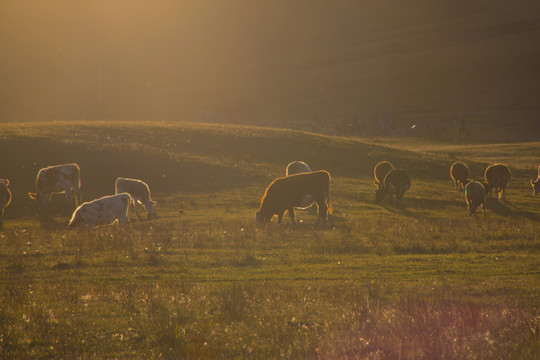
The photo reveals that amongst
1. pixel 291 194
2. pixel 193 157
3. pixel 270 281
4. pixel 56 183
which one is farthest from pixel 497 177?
pixel 56 183

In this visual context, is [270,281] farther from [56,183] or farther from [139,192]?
[56,183]

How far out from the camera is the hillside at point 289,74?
124875 millimetres

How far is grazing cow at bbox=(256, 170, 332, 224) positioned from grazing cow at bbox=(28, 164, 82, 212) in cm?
1082

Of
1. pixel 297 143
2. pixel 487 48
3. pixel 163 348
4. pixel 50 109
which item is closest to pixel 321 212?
pixel 163 348

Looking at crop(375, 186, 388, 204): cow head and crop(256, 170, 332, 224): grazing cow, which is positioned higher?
crop(256, 170, 332, 224): grazing cow

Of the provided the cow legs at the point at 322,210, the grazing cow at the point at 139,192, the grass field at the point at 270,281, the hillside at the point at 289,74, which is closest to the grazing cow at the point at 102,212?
the grass field at the point at 270,281

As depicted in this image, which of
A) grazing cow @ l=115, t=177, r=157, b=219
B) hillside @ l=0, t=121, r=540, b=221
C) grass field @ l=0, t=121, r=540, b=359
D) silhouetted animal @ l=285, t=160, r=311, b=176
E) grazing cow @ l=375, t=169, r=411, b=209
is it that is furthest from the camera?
hillside @ l=0, t=121, r=540, b=221

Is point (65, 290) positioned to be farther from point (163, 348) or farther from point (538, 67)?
point (538, 67)

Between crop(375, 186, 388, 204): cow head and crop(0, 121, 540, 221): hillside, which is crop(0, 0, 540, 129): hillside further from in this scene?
crop(375, 186, 388, 204): cow head

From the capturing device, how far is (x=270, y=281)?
38.9ft

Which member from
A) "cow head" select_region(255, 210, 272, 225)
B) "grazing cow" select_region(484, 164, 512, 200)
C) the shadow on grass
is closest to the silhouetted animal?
"cow head" select_region(255, 210, 272, 225)

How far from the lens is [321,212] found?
65.3 feet

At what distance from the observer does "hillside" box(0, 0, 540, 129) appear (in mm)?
124875

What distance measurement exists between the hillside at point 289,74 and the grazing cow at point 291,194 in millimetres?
78776
